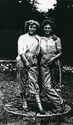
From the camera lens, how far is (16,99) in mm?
7840

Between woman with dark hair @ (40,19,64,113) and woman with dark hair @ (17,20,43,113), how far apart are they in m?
0.15

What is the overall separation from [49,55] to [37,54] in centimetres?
25

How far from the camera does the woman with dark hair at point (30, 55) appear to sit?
→ 6.14 m

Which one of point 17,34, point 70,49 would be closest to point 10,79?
point 70,49

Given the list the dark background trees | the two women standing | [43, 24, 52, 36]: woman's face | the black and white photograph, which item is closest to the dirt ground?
the black and white photograph

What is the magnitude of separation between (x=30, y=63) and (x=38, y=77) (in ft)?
1.29

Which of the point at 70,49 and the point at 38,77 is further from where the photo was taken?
the point at 70,49

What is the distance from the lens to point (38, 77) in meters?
6.46

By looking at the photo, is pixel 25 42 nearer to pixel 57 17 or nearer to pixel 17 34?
pixel 57 17

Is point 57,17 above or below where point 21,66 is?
above

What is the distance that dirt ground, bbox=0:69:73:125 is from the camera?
19.2ft

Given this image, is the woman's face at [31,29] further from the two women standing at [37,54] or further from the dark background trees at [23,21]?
the dark background trees at [23,21]

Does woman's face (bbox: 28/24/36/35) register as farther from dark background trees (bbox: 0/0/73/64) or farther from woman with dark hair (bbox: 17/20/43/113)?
dark background trees (bbox: 0/0/73/64)

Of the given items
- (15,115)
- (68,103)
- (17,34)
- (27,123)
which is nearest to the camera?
(27,123)
